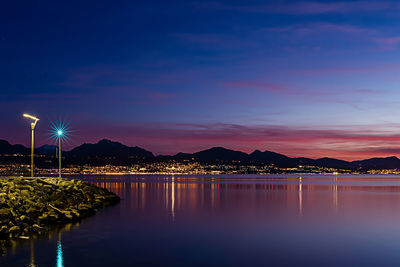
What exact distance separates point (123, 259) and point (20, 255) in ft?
16.7

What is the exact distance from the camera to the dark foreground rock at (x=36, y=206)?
26484 millimetres

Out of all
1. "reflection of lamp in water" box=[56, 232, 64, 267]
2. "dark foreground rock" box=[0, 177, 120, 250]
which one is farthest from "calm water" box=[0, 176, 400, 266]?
"dark foreground rock" box=[0, 177, 120, 250]

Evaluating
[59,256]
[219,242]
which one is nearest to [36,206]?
[59,256]

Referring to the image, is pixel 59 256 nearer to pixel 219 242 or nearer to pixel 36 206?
pixel 219 242

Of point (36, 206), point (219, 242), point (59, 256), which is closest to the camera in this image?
point (59, 256)

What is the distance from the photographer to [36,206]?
3209 cm

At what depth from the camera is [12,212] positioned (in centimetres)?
2808

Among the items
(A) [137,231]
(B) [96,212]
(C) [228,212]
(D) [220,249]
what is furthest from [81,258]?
(C) [228,212]

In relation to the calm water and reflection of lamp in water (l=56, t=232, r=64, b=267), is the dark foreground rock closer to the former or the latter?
the calm water

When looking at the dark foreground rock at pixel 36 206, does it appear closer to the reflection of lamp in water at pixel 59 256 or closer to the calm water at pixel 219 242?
the calm water at pixel 219 242

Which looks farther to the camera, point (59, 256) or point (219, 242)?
point (219, 242)

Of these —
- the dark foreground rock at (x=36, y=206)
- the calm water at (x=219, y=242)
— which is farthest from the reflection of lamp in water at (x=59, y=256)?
the dark foreground rock at (x=36, y=206)

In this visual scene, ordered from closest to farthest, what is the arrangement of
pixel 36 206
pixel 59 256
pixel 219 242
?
pixel 59 256, pixel 219 242, pixel 36 206

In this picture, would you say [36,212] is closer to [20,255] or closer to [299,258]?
[20,255]
